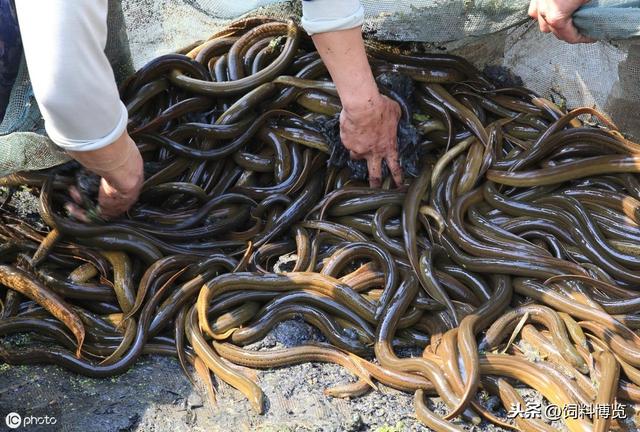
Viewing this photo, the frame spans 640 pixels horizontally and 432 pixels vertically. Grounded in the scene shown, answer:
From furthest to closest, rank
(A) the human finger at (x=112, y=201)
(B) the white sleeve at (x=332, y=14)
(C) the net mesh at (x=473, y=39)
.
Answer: (C) the net mesh at (x=473, y=39), (A) the human finger at (x=112, y=201), (B) the white sleeve at (x=332, y=14)

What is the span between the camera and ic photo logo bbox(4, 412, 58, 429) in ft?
7.59

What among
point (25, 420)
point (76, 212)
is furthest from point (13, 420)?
point (76, 212)

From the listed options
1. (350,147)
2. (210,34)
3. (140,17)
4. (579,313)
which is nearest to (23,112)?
(140,17)

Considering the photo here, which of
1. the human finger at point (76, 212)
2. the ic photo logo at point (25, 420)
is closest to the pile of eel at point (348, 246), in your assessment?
the human finger at point (76, 212)

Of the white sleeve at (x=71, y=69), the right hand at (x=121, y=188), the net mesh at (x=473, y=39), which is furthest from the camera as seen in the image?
the net mesh at (x=473, y=39)

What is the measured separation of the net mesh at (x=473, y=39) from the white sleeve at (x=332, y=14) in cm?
77

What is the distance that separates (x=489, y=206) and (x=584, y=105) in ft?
2.59

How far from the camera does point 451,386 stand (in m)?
2.40

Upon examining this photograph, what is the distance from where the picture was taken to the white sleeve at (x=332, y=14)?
2504mm

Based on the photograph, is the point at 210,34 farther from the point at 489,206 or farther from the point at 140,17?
the point at 489,206

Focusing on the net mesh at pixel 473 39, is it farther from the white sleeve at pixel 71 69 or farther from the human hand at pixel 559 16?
the white sleeve at pixel 71 69

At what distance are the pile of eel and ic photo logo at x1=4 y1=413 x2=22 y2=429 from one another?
0.88ft

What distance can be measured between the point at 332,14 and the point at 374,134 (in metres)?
0.61

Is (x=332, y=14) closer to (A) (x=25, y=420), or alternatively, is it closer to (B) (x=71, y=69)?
(B) (x=71, y=69)
